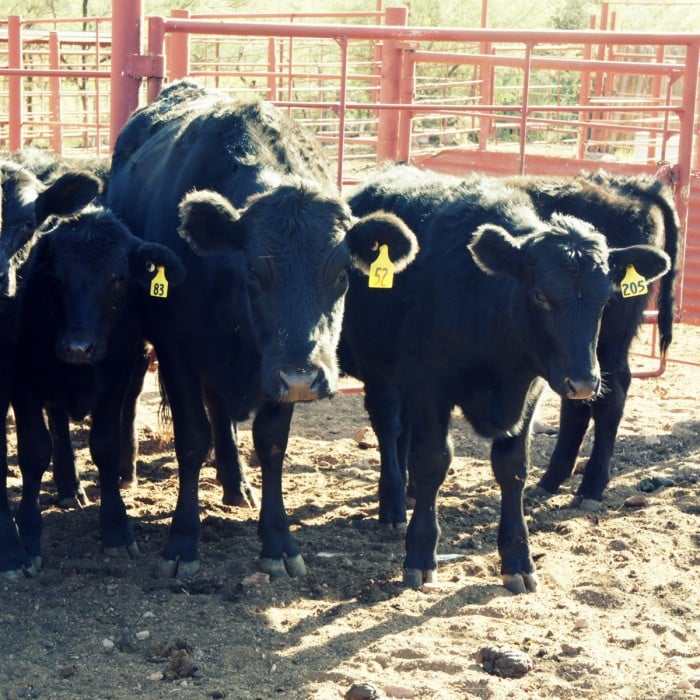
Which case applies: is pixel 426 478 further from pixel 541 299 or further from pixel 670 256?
pixel 670 256

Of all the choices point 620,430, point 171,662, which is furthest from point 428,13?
point 171,662

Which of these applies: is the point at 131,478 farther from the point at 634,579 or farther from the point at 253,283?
→ the point at 634,579

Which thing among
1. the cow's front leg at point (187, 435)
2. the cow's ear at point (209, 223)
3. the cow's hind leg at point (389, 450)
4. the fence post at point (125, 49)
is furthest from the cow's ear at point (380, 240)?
the fence post at point (125, 49)

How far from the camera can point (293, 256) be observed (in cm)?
506

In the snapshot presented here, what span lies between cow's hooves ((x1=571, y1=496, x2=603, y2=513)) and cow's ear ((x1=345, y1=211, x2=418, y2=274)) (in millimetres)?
2054

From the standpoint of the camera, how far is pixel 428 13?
85.8ft

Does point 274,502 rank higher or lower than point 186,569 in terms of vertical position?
higher

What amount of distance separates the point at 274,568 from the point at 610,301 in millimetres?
2415

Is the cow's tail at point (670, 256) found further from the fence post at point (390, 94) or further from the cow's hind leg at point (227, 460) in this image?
the fence post at point (390, 94)

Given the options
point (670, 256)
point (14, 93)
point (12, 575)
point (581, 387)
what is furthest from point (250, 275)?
point (14, 93)

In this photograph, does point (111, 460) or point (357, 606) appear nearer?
point (357, 606)

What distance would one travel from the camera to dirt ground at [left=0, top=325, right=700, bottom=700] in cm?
436

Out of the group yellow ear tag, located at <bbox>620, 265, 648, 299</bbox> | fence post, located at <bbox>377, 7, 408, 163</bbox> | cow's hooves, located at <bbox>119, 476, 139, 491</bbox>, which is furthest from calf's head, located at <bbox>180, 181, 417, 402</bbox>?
fence post, located at <bbox>377, 7, 408, 163</bbox>

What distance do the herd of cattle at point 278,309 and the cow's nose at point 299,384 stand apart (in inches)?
0.6
